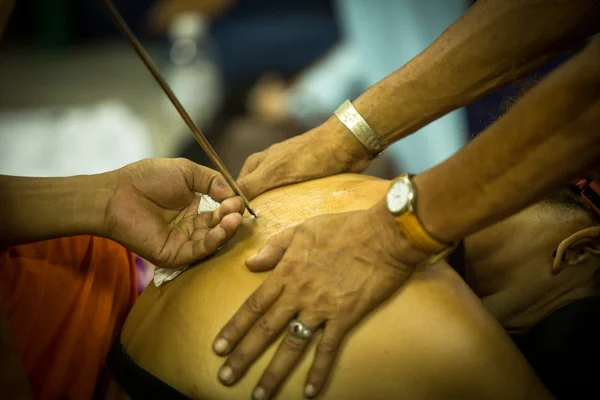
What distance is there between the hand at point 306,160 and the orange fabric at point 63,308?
329 millimetres

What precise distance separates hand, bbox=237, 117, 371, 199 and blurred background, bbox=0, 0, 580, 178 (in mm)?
1078

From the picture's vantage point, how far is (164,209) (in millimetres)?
1073

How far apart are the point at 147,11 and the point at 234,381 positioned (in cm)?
228

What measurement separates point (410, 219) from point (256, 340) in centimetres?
29

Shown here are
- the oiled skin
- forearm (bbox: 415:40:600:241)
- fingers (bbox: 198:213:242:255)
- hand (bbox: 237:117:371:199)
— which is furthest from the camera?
hand (bbox: 237:117:371:199)

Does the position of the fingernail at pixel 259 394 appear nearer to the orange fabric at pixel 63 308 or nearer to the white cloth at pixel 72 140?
the orange fabric at pixel 63 308

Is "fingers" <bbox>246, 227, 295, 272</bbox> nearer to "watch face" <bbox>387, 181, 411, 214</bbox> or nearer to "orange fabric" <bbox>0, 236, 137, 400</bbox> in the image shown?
"watch face" <bbox>387, 181, 411, 214</bbox>

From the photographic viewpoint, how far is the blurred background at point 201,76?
2.41 m

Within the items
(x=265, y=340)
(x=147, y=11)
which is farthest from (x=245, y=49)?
(x=265, y=340)

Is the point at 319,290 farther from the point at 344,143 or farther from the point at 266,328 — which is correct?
the point at 344,143

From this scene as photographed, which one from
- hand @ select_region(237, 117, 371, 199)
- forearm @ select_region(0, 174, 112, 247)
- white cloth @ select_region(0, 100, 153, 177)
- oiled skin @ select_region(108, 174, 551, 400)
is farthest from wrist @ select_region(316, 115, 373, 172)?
white cloth @ select_region(0, 100, 153, 177)

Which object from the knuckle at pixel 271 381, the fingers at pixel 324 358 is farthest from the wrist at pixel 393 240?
the knuckle at pixel 271 381

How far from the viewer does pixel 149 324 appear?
950 mm

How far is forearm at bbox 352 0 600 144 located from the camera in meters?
1.05
